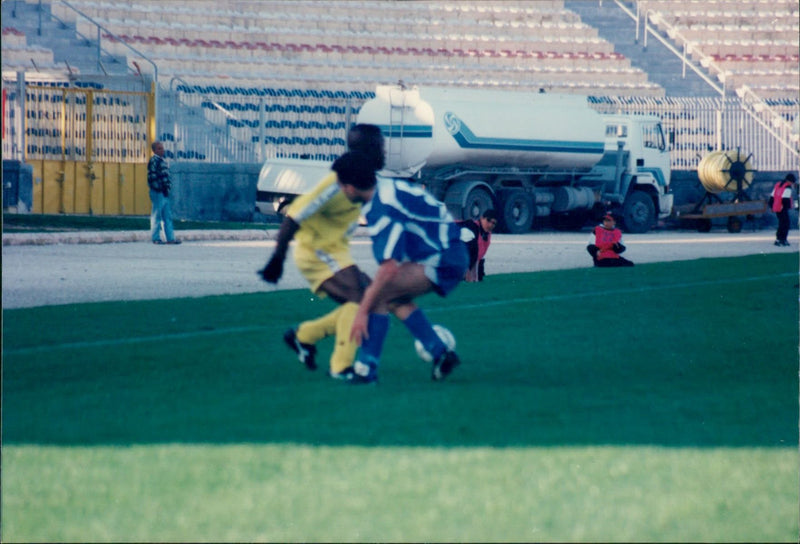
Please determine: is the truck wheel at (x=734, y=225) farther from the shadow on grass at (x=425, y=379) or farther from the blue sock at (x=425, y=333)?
the blue sock at (x=425, y=333)

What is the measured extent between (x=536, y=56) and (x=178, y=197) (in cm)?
1459

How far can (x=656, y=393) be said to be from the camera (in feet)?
25.0

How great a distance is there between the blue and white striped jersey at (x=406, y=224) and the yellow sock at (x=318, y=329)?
624 mm

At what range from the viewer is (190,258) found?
18.9 meters

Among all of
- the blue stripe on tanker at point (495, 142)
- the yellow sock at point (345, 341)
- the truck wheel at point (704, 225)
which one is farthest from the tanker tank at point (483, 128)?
the yellow sock at point (345, 341)

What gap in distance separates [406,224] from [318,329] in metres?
0.96

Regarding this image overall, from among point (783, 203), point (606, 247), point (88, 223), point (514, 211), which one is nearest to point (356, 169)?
point (606, 247)

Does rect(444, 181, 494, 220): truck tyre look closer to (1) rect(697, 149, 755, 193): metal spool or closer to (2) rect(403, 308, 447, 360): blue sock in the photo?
(1) rect(697, 149, 755, 193): metal spool

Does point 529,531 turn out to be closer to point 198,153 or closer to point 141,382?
point 141,382

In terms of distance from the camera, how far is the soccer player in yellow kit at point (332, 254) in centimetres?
761

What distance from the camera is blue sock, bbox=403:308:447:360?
7797 millimetres

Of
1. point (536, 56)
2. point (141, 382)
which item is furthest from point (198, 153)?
point (141, 382)

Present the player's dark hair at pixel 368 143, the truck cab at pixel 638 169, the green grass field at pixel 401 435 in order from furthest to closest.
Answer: the truck cab at pixel 638 169
the player's dark hair at pixel 368 143
the green grass field at pixel 401 435

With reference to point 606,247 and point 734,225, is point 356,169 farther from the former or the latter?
point 734,225
